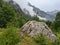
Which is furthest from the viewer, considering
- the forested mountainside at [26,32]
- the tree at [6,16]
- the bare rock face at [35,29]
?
the tree at [6,16]

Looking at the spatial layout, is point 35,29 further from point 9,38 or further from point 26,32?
point 9,38

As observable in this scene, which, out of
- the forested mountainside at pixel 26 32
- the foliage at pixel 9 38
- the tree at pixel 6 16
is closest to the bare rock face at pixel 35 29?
the forested mountainside at pixel 26 32

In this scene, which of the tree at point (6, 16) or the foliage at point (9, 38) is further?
the tree at point (6, 16)

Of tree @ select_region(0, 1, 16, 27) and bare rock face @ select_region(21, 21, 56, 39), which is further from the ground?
tree @ select_region(0, 1, 16, 27)

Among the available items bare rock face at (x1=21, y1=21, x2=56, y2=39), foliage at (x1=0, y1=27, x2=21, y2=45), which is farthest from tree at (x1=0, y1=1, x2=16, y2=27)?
foliage at (x1=0, y1=27, x2=21, y2=45)

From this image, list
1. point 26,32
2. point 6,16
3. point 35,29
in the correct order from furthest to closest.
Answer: point 6,16 < point 26,32 < point 35,29

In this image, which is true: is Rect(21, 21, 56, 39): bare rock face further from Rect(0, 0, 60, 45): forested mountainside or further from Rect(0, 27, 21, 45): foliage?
Rect(0, 27, 21, 45): foliage

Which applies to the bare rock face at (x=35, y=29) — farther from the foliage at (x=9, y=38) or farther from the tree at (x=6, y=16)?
the foliage at (x=9, y=38)

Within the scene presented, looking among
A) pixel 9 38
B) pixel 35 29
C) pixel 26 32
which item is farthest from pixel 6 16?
pixel 9 38

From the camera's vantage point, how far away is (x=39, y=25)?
73188mm

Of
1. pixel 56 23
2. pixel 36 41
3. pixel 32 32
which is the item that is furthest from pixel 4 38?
pixel 56 23

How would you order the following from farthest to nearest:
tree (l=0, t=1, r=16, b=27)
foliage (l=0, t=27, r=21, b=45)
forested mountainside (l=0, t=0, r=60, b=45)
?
1. tree (l=0, t=1, r=16, b=27)
2. forested mountainside (l=0, t=0, r=60, b=45)
3. foliage (l=0, t=27, r=21, b=45)

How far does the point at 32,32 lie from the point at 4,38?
87.3 ft

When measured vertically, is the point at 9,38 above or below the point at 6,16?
below
